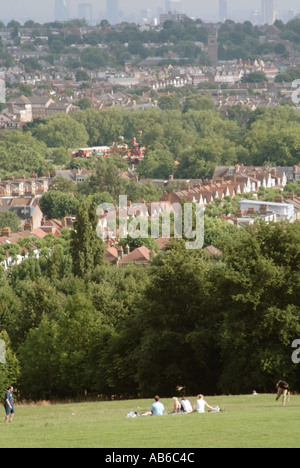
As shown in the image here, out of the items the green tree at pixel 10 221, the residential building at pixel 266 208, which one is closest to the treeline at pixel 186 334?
the green tree at pixel 10 221

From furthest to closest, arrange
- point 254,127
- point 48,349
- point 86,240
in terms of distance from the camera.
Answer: point 254,127
point 86,240
point 48,349

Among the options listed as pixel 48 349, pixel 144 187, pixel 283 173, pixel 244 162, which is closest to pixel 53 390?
pixel 48 349

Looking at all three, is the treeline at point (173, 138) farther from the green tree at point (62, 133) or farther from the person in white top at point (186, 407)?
the person in white top at point (186, 407)

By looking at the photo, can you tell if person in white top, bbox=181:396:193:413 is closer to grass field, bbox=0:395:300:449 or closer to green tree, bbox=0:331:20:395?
grass field, bbox=0:395:300:449

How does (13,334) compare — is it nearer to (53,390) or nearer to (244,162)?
(53,390)

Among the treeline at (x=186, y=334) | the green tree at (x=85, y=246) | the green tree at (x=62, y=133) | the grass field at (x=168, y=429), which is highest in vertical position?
the grass field at (x=168, y=429)

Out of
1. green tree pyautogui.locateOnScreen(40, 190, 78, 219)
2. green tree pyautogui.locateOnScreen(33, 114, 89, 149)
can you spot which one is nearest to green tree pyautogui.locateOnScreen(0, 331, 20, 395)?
green tree pyautogui.locateOnScreen(40, 190, 78, 219)
